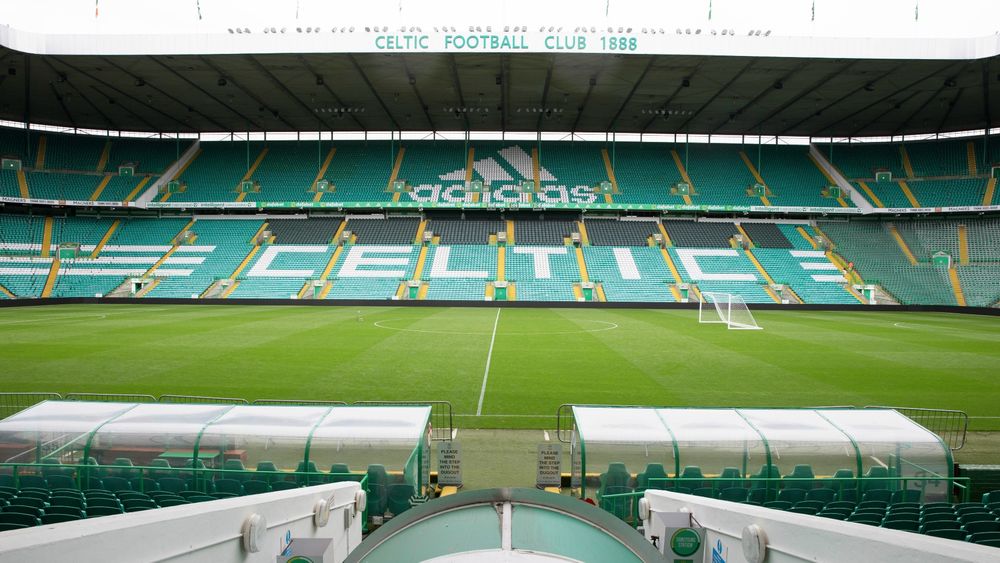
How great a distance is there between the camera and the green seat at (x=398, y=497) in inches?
289

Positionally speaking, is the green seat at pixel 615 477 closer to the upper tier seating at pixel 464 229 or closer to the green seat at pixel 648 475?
the green seat at pixel 648 475

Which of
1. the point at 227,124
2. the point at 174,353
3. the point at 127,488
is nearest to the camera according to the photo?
the point at 127,488

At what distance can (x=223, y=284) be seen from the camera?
1697 inches

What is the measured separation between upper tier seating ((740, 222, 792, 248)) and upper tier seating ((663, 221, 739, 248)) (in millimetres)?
1345

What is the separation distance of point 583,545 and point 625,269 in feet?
144

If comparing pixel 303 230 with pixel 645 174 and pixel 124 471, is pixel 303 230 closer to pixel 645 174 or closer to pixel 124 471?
pixel 645 174

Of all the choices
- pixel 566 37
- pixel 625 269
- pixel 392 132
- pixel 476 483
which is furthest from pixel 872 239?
pixel 476 483

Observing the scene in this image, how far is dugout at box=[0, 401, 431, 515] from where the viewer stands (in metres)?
7.37

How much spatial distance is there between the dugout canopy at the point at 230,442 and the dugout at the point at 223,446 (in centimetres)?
1

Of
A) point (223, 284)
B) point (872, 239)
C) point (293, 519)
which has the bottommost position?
point (293, 519)

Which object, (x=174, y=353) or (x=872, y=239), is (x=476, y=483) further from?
(x=872, y=239)

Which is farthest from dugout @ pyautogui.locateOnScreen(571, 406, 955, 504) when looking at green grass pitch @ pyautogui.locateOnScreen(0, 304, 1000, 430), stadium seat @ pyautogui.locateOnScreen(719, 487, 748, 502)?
green grass pitch @ pyautogui.locateOnScreen(0, 304, 1000, 430)

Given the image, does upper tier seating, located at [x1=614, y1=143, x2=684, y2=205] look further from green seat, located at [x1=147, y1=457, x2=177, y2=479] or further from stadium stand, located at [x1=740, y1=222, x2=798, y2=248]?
green seat, located at [x1=147, y1=457, x2=177, y2=479]

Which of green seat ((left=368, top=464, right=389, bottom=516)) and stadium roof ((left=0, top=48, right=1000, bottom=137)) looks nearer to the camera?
green seat ((left=368, top=464, right=389, bottom=516))
